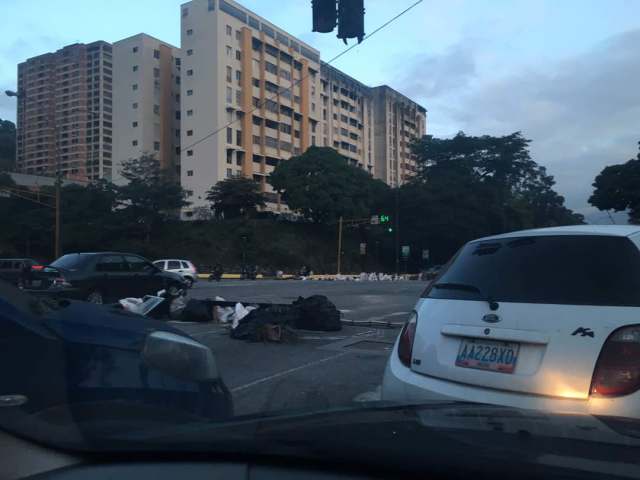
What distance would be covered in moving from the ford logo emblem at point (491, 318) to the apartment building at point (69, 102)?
265ft

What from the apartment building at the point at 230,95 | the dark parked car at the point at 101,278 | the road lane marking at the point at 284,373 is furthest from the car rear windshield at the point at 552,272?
the apartment building at the point at 230,95

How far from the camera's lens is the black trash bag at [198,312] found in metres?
10.4

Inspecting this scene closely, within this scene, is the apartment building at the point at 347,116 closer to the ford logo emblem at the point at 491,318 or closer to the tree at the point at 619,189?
the tree at the point at 619,189

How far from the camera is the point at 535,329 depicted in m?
2.76

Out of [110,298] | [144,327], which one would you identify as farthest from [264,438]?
[110,298]

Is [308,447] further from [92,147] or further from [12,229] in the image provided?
[92,147]

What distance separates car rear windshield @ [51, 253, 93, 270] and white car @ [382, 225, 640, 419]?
1038cm

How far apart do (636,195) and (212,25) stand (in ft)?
153

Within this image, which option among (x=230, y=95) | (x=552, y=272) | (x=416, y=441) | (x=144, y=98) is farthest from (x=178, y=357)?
(x=144, y=98)

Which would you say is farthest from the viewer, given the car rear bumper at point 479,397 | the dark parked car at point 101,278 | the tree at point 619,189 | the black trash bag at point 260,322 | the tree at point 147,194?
the tree at point 147,194

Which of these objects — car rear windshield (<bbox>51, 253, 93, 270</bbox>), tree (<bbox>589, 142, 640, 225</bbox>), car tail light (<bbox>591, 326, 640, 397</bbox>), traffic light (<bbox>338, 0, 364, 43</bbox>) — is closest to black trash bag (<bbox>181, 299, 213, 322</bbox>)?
car rear windshield (<bbox>51, 253, 93, 270</bbox>)

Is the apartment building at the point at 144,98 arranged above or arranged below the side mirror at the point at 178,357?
above

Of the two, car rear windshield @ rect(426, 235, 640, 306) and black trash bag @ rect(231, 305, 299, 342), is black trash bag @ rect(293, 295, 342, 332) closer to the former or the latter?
black trash bag @ rect(231, 305, 299, 342)

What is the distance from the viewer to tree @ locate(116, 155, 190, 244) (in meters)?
51.0
